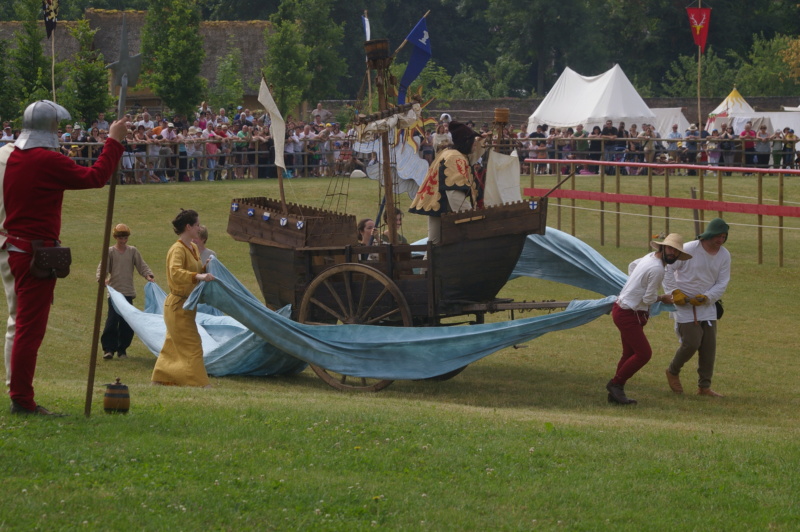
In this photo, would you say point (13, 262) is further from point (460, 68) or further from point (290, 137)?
point (460, 68)

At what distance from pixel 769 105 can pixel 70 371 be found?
139 ft

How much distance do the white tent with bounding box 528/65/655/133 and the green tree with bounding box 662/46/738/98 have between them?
13.5 m

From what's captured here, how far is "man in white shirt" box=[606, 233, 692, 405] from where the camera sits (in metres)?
10.4

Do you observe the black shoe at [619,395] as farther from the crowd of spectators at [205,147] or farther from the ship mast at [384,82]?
the crowd of spectators at [205,147]

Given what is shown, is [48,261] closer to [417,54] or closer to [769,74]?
[417,54]

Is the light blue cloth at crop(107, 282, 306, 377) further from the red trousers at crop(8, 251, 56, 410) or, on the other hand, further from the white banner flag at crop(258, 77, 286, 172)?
the red trousers at crop(8, 251, 56, 410)

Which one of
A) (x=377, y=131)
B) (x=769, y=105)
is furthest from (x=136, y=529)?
(x=769, y=105)

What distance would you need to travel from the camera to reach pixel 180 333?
10.7 meters

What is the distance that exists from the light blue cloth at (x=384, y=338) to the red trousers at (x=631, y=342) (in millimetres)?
215

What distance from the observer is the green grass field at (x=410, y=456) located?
20.1 feet

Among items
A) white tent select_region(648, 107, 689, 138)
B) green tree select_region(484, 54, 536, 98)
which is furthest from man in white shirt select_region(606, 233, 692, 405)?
green tree select_region(484, 54, 536, 98)

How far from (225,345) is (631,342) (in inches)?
159

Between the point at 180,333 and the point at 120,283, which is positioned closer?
the point at 180,333

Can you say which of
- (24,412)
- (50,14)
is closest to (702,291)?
(24,412)
